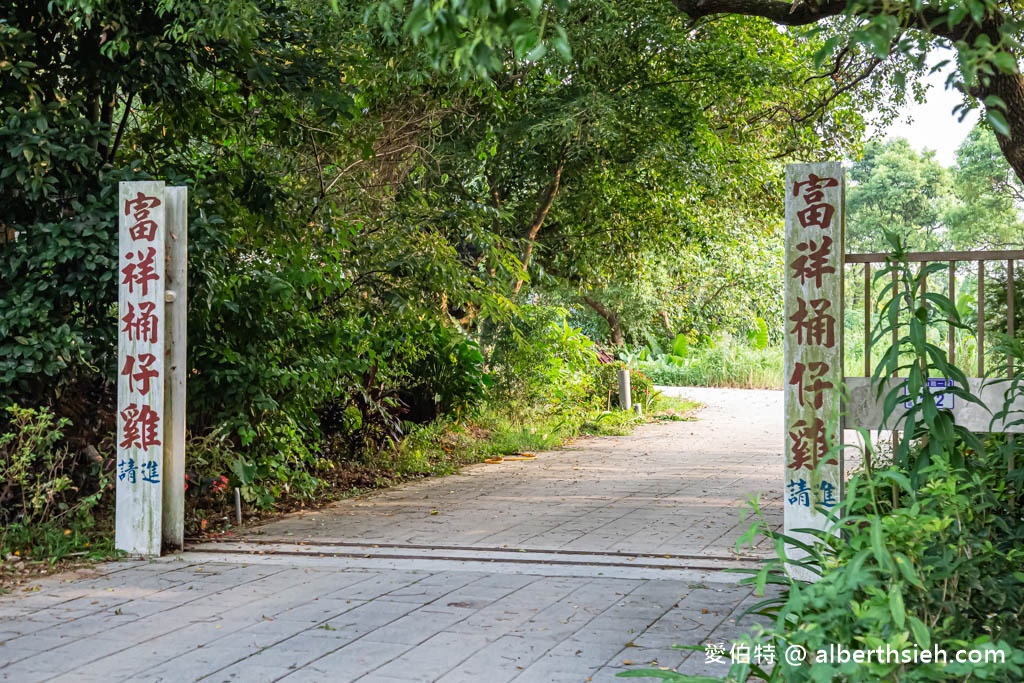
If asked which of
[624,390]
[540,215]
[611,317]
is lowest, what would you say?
[624,390]

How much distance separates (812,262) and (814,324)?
335 millimetres

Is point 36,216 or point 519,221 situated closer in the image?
point 36,216

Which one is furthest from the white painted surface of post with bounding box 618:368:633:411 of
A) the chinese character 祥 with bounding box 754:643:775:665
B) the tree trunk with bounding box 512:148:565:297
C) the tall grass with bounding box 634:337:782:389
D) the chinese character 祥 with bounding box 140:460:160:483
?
the chinese character 祥 with bounding box 754:643:775:665

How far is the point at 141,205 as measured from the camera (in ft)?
21.0

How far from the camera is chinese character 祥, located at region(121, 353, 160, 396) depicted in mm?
6414

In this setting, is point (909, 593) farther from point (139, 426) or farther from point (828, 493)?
point (139, 426)

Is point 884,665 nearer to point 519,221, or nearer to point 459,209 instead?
point 459,209

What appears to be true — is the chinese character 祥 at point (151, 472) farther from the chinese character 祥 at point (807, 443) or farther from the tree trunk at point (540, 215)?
the tree trunk at point (540, 215)

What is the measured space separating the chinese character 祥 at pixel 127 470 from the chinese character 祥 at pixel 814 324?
4036 mm

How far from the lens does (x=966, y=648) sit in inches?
111

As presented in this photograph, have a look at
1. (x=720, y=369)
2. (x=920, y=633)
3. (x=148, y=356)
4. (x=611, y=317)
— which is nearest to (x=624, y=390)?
(x=611, y=317)

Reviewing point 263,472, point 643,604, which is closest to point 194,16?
point 263,472

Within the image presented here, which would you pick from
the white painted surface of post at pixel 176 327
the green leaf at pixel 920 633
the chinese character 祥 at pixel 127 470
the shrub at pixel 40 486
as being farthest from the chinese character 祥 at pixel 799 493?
the shrub at pixel 40 486

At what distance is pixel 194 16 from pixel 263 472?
323 cm
